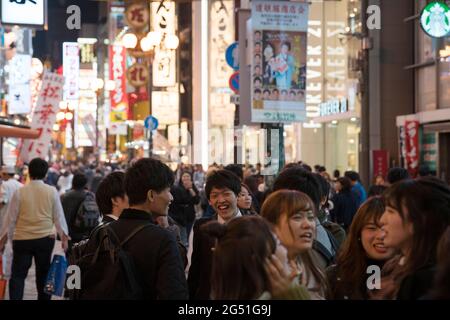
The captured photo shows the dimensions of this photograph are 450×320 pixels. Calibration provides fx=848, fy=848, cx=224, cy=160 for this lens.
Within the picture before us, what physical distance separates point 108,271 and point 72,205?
6282 mm

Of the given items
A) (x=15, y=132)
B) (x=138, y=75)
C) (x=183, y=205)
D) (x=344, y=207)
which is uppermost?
(x=138, y=75)

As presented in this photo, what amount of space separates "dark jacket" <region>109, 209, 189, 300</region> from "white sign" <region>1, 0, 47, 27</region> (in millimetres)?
8784

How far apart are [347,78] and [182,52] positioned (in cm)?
3433

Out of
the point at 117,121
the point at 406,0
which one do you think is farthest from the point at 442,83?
the point at 117,121

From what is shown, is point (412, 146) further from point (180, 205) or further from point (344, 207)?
point (344, 207)

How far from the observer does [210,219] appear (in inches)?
266

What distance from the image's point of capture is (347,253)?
515cm

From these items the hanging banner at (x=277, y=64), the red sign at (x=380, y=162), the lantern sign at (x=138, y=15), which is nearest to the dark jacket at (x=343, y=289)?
the hanging banner at (x=277, y=64)

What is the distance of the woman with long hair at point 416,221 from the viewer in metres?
3.91

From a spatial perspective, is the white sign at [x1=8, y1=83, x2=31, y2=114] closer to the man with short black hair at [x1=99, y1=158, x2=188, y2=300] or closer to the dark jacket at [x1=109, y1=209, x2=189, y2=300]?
the man with short black hair at [x1=99, y1=158, x2=188, y2=300]

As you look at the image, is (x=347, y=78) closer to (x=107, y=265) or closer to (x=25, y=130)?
(x=25, y=130)

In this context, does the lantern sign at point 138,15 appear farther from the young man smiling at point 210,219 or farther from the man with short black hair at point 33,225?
the young man smiling at point 210,219

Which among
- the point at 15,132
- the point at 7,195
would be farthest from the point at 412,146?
the point at 7,195

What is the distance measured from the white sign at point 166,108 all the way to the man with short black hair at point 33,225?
1214 inches
